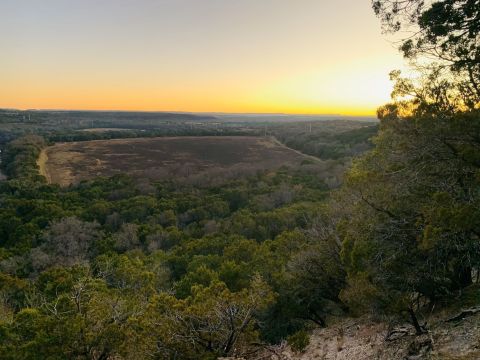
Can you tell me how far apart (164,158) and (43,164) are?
24617 millimetres

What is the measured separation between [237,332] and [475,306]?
7.21 metres

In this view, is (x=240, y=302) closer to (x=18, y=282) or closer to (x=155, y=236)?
(x=18, y=282)

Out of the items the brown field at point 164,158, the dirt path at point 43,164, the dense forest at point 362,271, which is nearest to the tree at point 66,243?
the dense forest at point 362,271

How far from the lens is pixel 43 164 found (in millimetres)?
76562

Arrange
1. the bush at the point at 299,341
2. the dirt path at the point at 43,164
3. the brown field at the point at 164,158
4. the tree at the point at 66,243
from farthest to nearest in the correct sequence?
1. the brown field at the point at 164,158
2. the dirt path at the point at 43,164
3. the tree at the point at 66,243
4. the bush at the point at 299,341

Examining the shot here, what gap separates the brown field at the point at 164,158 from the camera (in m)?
72.9

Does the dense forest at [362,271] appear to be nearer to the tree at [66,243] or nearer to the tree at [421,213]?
Result: the tree at [421,213]

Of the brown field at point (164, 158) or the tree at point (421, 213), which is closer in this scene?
the tree at point (421, 213)

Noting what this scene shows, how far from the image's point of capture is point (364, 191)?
43.2ft

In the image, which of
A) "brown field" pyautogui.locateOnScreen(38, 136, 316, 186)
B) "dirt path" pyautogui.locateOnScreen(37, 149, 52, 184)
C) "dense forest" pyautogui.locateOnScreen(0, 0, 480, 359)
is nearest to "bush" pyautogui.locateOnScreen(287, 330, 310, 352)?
"dense forest" pyautogui.locateOnScreen(0, 0, 480, 359)

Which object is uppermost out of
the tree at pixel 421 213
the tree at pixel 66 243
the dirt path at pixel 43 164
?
the tree at pixel 421 213

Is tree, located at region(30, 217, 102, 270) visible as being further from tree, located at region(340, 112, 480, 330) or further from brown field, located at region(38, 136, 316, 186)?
brown field, located at region(38, 136, 316, 186)

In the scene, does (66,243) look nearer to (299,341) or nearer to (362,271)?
(299,341)

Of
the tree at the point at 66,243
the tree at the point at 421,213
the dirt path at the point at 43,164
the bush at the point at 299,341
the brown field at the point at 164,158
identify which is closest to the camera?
the tree at the point at 421,213
